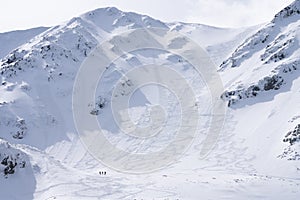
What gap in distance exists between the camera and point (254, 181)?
27438 mm

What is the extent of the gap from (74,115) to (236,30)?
2609 inches

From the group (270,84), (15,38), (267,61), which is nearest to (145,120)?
(270,84)

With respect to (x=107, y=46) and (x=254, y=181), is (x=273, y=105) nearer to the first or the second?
(x=254, y=181)

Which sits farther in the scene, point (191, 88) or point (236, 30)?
point (236, 30)

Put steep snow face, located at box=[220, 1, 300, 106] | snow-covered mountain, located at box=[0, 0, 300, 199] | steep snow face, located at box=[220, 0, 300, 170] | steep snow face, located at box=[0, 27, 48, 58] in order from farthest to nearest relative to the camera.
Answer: steep snow face, located at box=[0, 27, 48, 58], steep snow face, located at box=[220, 1, 300, 106], steep snow face, located at box=[220, 0, 300, 170], snow-covered mountain, located at box=[0, 0, 300, 199]

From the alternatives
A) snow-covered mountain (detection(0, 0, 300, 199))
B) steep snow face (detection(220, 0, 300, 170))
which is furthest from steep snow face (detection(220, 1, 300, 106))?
snow-covered mountain (detection(0, 0, 300, 199))

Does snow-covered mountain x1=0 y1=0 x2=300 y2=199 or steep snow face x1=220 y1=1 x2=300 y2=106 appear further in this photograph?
steep snow face x1=220 y1=1 x2=300 y2=106

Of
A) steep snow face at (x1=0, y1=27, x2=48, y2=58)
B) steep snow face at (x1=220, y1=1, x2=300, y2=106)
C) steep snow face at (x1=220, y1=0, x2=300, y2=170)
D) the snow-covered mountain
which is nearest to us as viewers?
the snow-covered mountain

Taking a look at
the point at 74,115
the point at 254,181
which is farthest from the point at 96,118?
the point at 254,181

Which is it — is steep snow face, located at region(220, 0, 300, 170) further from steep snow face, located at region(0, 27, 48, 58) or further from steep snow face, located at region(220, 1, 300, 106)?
steep snow face, located at region(0, 27, 48, 58)

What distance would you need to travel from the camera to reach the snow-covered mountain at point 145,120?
26094 millimetres

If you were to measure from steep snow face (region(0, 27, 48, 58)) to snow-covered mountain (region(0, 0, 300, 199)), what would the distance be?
948 millimetres

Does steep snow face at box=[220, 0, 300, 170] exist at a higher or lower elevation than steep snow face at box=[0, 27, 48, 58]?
lower

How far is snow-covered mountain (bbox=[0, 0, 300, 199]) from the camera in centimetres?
2609
